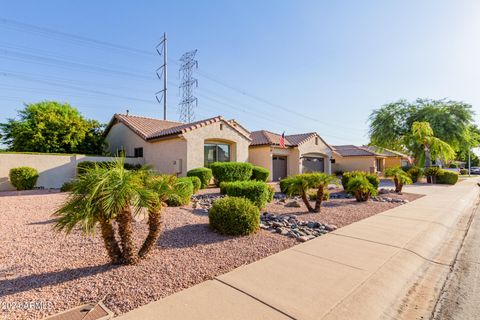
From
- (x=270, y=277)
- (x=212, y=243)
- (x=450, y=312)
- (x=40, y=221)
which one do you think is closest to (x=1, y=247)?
(x=40, y=221)

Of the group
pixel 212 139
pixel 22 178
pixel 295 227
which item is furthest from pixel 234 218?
pixel 22 178

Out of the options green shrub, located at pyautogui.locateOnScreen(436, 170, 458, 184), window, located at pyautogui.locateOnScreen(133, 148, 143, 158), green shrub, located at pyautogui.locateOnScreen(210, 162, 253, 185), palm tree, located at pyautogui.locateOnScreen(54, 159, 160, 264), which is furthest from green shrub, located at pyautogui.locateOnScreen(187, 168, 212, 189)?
green shrub, located at pyautogui.locateOnScreen(436, 170, 458, 184)

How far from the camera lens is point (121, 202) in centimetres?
359

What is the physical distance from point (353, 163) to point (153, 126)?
28.3 m

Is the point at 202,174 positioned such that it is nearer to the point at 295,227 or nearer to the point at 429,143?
the point at 295,227

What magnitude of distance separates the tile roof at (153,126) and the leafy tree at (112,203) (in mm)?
12087

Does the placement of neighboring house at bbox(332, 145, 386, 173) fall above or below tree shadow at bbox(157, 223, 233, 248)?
above

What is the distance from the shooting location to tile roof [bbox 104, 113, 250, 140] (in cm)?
1661

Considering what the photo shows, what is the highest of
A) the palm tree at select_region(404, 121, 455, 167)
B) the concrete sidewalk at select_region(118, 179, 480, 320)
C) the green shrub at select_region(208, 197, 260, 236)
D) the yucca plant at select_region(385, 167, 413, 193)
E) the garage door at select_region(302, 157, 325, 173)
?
the palm tree at select_region(404, 121, 455, 167)

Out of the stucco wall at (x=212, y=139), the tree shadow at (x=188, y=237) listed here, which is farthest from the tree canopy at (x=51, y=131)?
the tree shadow at (x=188, y=237)

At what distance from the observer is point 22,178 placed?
1401cm

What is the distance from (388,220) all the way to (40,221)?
34.4ft

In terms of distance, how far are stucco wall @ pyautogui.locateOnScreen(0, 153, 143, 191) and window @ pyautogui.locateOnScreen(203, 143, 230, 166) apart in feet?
22.9

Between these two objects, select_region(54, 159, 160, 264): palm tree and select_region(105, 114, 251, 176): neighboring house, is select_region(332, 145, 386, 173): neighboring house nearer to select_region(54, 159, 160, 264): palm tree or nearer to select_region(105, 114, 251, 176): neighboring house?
select_region(105, 114, 251, 176): neighboring house
